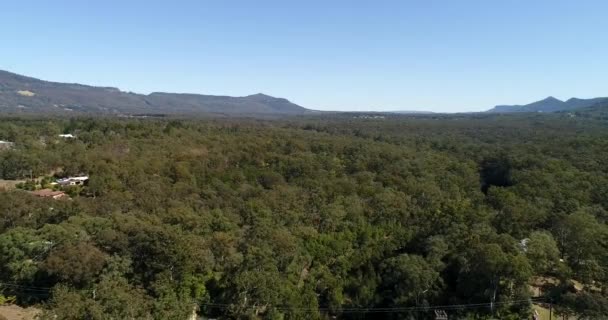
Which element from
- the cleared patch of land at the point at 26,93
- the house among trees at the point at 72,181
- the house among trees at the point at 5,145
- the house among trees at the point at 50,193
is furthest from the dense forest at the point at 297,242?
the cleared patch of land at the point at 26,93

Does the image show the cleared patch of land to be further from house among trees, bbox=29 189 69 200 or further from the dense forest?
house among trees, bbox=29 189 69 200

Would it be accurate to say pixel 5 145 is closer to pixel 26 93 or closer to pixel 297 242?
pixel 297 242

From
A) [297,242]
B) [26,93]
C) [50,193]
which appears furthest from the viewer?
[26,93]

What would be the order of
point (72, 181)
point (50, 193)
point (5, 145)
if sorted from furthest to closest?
1. point (5, 145)
2. point (72, 181)
3. point (50, 193)

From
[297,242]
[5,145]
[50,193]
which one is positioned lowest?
[50,193]

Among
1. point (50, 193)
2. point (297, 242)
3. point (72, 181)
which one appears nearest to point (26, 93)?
point (72, 181)

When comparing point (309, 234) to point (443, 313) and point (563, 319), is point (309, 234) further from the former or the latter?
point (563, 319)

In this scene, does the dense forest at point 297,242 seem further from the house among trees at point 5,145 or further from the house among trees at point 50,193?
the house among trees at point 5,145

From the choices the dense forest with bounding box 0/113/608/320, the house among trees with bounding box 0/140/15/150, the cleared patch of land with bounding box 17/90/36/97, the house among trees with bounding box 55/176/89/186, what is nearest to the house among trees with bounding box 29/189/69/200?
the dense forest with bounding box 0/113/608/320
